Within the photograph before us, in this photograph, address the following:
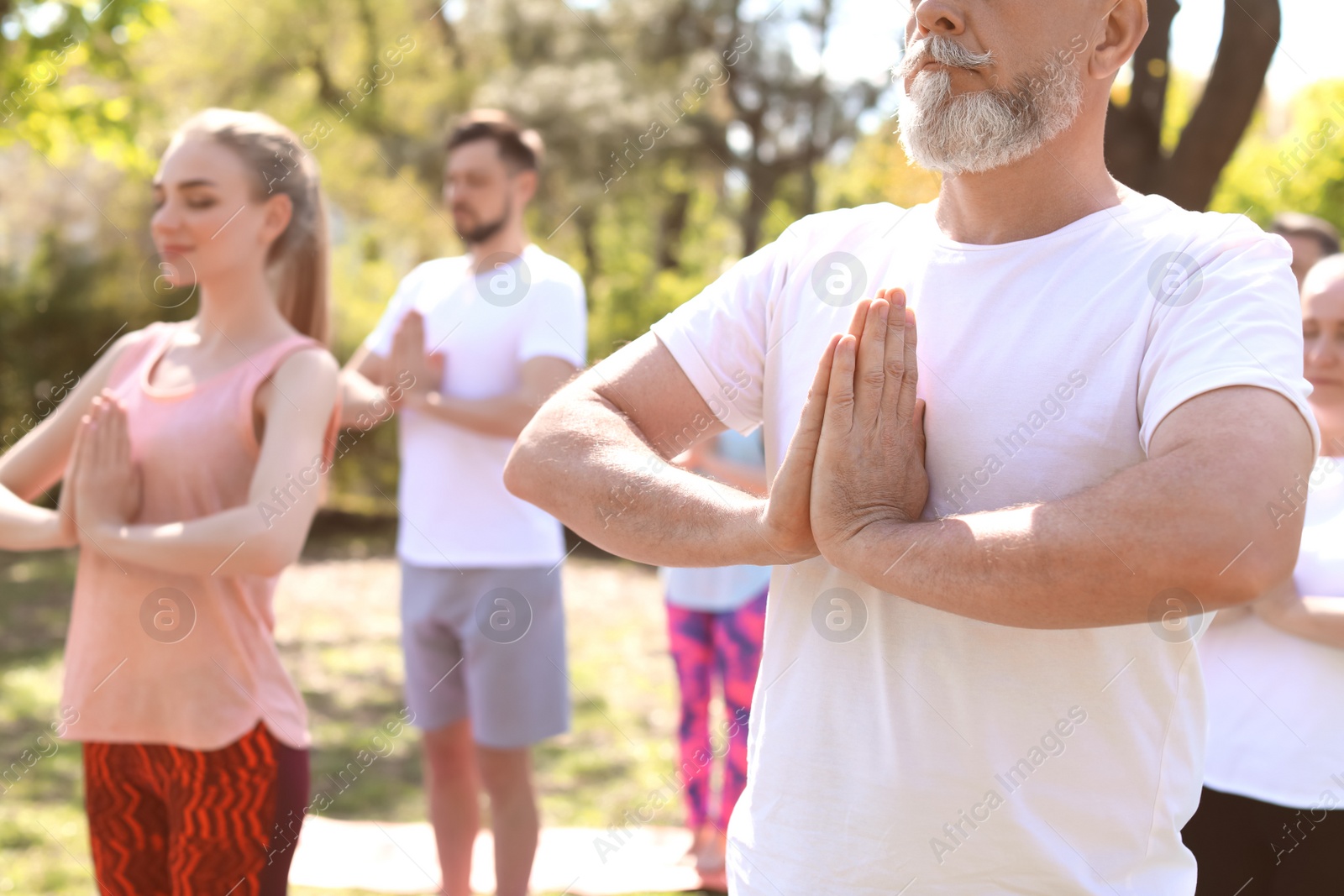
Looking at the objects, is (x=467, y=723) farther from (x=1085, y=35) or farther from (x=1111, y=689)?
(x=1085, y=35)

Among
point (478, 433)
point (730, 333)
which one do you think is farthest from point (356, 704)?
point (730, 333)

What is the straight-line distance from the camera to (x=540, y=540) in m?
3.72

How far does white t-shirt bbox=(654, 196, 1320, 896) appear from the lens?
1.46 metres

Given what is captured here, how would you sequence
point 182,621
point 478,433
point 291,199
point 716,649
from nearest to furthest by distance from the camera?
point 182,621 → point 291,199 → point 478,433 → point 716,649

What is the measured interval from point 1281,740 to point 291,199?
2.53 m

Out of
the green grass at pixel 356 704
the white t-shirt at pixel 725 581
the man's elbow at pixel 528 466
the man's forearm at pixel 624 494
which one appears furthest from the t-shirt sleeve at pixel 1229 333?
the green grass at pixel 356 704

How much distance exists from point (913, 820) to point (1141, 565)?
1.58 ft

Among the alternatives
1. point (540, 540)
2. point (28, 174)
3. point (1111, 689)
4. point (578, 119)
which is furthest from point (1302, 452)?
point (28, 174)

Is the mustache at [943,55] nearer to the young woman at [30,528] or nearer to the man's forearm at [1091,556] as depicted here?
the man's forearm at [1091,556]

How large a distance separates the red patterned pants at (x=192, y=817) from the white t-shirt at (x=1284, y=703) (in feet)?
6.48

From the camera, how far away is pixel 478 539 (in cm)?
369

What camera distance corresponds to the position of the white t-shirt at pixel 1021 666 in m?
1.46

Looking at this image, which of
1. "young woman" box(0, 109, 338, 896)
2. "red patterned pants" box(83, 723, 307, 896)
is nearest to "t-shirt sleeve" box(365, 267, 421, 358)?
"young woman" box(0, 109, 338, 896)

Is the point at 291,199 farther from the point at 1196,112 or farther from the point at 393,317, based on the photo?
the point at 1196,112
